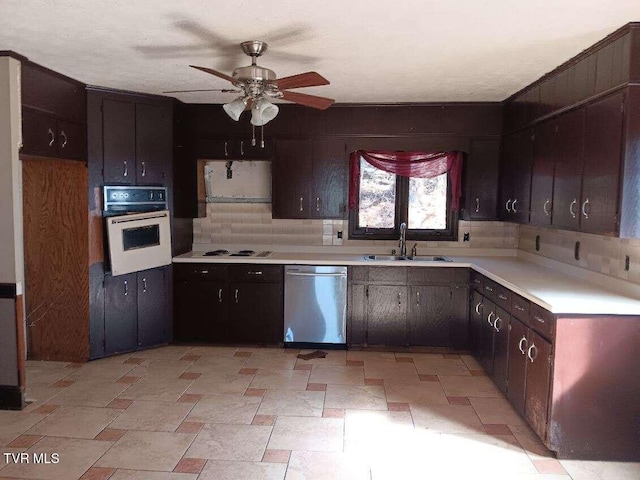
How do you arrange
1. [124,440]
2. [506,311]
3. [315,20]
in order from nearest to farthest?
[315,20] → [124,440] → [506,311]

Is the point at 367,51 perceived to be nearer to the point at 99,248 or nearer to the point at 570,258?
the point at 570,258

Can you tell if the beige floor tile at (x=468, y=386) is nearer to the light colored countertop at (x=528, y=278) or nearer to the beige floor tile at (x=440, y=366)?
the beige floor tile at (x=440, y=366)

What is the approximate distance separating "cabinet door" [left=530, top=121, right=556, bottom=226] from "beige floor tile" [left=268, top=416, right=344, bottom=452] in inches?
85.4

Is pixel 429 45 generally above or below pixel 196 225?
above

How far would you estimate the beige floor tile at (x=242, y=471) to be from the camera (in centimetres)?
278

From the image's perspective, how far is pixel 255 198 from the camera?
18.3 ft

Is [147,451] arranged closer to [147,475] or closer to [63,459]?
[147,475]

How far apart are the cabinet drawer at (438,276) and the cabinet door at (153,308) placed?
7.81 feet

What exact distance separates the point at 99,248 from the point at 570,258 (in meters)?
3.98

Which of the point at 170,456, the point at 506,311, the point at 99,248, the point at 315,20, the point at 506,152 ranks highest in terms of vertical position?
the point at 315,20

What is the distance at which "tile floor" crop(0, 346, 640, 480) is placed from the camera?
9.42ft

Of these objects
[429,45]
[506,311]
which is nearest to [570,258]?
[506,311]

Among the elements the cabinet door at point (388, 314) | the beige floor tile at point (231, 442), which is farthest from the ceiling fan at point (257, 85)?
the cabinet door at point (388, 314)

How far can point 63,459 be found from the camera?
2.95 meters
